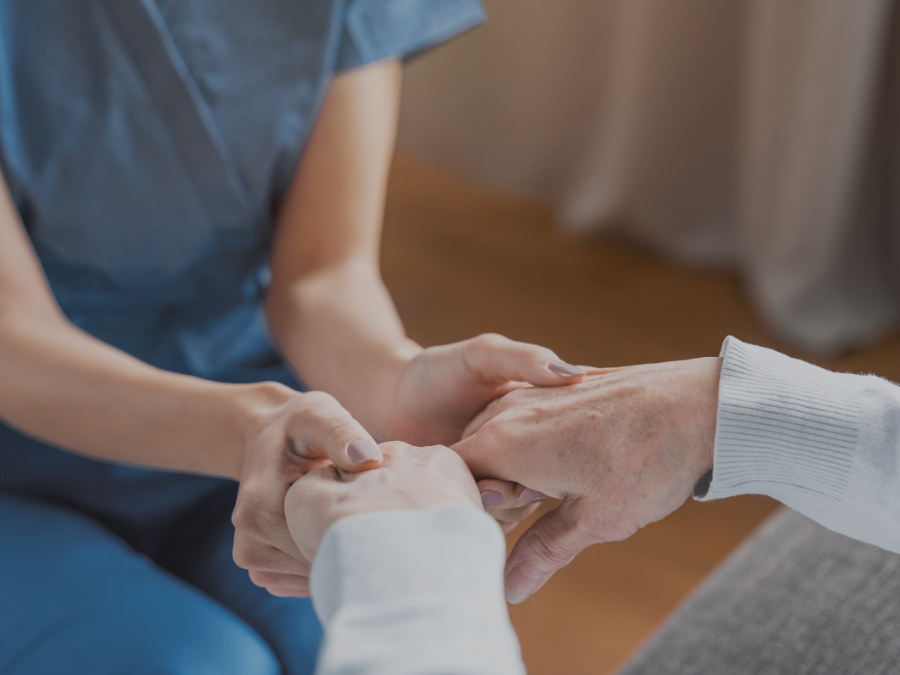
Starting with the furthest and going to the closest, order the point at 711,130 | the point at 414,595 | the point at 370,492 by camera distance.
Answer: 1. the point at 711,130
2. the point at 370,492
3. the point at 414,595

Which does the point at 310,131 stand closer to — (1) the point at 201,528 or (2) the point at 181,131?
(2) the point at 181,131

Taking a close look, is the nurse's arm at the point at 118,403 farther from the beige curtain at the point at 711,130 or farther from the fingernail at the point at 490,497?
the beige curtain at the point at 711,130

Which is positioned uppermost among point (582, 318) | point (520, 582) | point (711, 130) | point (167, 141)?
point (167, 141)

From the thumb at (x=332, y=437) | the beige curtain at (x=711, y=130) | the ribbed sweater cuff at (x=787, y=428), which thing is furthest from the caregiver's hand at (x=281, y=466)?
the beige curtain at (x=711, y=130)

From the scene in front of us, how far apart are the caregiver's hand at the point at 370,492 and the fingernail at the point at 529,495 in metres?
0.07

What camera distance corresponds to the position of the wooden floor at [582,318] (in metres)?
1.31

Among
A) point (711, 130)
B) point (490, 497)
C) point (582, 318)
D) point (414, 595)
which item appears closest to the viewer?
point (414, 595)

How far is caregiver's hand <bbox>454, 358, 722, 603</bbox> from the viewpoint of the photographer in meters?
0.64

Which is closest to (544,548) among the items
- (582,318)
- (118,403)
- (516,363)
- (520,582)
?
(520,582)

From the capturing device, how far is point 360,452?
0.59 m

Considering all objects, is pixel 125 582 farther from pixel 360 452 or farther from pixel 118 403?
pixel 360 452

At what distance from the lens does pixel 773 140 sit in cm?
191

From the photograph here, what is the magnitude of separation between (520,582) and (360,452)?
0.20 m

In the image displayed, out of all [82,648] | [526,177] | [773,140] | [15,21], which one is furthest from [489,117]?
[82,648]
